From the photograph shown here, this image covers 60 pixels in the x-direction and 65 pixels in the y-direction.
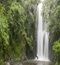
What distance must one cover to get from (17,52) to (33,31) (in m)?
9.08

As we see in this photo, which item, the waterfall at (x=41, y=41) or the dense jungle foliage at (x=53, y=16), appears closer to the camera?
the dense jungle foliage at (x=53, y=16)

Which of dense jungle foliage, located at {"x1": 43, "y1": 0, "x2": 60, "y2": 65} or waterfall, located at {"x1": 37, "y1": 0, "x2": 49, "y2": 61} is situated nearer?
dense jungle foliage, located at {"x1": 43, "y1": 0, "x2": 60, "y2": 65}

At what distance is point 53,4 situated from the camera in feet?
66.9

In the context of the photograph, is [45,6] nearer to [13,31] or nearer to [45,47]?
[13,31]

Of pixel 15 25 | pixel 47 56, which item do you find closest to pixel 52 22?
pixel 15 25

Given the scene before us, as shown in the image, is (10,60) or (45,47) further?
(45,47)

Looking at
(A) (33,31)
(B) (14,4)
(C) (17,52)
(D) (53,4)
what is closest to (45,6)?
(D) (53,4)

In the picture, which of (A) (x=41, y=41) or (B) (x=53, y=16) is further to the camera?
(A) (x=41, y=41)

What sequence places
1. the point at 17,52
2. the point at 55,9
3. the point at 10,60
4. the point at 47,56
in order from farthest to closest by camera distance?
1. the point at 47,56
2. the point at 10,60
3. the point at 17,52
4. the point at 55,9

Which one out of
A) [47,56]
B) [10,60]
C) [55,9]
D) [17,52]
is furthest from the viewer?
[47,56]

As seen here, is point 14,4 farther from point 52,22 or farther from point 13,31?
point 52,22

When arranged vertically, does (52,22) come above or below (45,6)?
→ below

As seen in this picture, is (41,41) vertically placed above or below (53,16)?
Result: below

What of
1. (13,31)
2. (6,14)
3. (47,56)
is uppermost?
(6,14)
